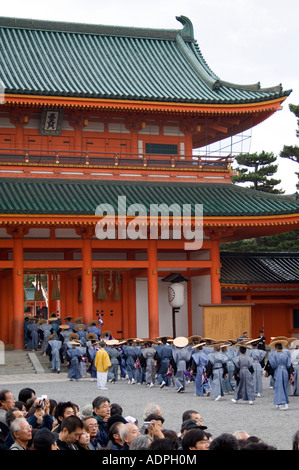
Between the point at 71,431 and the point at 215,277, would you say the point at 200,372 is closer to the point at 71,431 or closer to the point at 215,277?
the point at 215,277

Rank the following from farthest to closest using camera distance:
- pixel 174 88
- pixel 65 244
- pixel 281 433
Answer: pixel 174 88 → pixel 65 244 → pixel 281 433

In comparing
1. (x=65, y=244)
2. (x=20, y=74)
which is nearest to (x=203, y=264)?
(x=65, y=244)

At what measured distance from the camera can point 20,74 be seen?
30000 mm

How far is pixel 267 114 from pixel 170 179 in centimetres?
496

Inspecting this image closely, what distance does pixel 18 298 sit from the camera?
26.5 meters

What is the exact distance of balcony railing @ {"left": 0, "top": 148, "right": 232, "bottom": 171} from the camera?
94.2 ft

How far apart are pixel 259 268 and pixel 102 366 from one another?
504 inches

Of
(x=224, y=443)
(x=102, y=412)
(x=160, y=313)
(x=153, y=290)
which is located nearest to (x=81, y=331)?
(x=153, y=290)

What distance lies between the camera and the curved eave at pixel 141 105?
90.8ft

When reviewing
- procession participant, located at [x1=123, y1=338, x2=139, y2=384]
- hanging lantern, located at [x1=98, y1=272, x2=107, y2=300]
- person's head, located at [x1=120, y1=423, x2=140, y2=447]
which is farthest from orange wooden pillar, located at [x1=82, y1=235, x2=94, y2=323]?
person's head, located at [x1=120, y1=423, x2=140, y2=447]

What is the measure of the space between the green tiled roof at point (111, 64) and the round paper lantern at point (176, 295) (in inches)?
278

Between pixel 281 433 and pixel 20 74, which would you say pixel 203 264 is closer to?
pixel 20 74

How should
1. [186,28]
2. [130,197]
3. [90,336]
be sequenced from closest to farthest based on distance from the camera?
1. [90,336]
2. [130,197]
3. [186,28]
